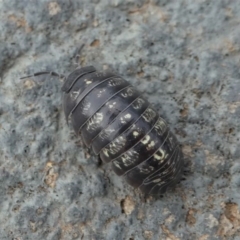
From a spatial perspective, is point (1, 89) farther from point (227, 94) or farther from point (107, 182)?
point (227, 94)

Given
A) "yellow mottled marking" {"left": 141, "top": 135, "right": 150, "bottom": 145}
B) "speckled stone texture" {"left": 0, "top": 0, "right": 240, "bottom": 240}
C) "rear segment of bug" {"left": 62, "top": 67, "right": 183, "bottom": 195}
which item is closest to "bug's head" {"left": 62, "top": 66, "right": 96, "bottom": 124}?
"rear segment of bug" {"left": 62, "top": 67, "right": 183, "bottom": 195}

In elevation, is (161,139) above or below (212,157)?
above

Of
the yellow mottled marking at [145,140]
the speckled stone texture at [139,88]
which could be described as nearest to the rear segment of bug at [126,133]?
the yellow mottled marking at [145,140]

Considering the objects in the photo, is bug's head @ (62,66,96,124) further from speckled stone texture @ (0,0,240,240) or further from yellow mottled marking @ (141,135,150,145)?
yellow mottled marking @ (141,135,150,145)

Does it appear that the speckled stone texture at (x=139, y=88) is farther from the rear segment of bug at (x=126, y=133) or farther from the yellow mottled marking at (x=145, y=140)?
the yellow mottled marking at (x=145, y=140)

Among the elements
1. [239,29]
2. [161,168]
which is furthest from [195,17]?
[161,168]

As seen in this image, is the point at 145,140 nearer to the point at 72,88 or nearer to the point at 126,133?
the point at 126,133

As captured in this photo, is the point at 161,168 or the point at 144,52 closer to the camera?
the point at 161,168
